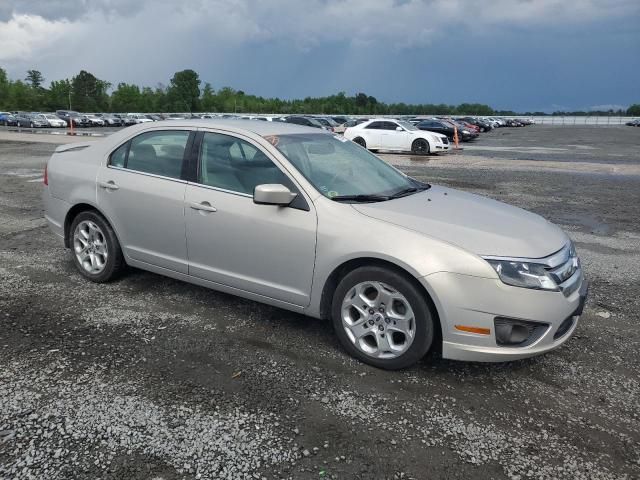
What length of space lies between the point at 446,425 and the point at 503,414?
38 centimetres

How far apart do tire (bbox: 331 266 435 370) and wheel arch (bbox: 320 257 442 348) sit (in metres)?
0.03

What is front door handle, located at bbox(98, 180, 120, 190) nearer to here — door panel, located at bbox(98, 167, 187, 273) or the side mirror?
door panel, located at bbox(98, 167, 187, 273)

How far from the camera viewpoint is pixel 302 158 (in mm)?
4152

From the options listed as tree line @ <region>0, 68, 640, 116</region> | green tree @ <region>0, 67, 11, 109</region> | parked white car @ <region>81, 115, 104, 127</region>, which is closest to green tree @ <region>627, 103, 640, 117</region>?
tree line @ <region>0, 68, 640, 116</region>

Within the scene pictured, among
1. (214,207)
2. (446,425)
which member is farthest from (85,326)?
(446,425)

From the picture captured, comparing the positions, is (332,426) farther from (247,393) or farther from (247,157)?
(247,157)

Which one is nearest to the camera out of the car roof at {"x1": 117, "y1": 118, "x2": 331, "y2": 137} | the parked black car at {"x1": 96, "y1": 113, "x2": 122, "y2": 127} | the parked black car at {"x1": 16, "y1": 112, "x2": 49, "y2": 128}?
the car roof at {"x1": 117, "y1": 118, "x2": 331, "y2": 137}

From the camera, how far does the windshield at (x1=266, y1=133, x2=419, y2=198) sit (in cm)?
402

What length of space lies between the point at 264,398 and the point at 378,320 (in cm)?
88

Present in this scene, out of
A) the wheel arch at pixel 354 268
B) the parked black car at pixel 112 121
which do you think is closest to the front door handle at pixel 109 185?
the wheel arch at pixel 354 268

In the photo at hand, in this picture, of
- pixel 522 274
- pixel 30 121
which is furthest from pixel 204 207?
pixel 30 121

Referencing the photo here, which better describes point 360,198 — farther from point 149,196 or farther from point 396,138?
point 396,138

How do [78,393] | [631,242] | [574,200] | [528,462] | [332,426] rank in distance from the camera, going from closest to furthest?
1. [528,462]
2. [332,426]
3. [78,393]
4. [631,242]
5. [574,200]

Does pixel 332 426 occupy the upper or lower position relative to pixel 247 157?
lower
